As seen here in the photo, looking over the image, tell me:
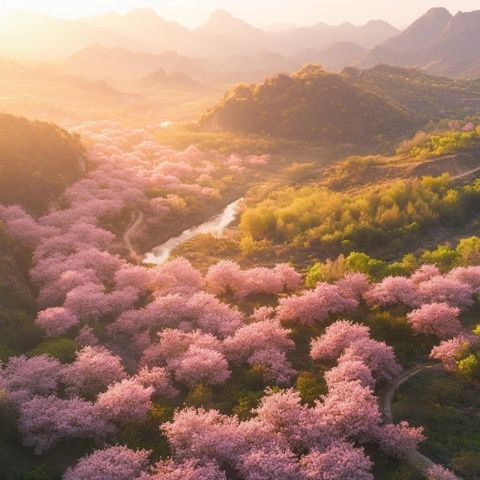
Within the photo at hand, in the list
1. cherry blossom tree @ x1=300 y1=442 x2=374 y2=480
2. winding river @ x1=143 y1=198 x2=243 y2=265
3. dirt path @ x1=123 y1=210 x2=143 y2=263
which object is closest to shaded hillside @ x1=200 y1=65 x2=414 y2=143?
winding river @ x1=143 y1=198 x2=243 y2=265

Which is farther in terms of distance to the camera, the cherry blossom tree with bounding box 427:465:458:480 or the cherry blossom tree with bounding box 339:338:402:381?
the cherry blossom tree with bounding box 339:338:402:381

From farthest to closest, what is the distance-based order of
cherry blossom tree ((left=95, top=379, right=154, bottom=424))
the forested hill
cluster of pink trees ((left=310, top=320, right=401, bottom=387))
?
the forested hill
cluster of pink trees ((left=310, top=320, right=401, bottom=387))
cherry blossom tree ((left=95, top=379, right=154, bottom=424))

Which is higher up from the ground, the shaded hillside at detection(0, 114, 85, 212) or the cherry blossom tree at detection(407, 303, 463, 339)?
the shaded hillside at detection(0, 114, 85, 212)

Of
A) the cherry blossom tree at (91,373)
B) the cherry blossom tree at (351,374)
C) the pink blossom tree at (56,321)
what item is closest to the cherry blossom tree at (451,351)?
the cherry blossom tree at (351,374)

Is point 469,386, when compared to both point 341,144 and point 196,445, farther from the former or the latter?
point 341,144

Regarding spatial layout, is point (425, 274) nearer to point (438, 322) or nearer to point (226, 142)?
point (438, 322)

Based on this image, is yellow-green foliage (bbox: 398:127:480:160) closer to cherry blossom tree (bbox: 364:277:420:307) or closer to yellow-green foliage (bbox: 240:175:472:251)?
yellow-green foliage (bbox: 240:175:472:251)

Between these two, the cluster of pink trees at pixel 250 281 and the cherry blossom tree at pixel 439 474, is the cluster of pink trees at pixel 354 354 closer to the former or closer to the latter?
the cherry blossom tree at pixel 439 474
